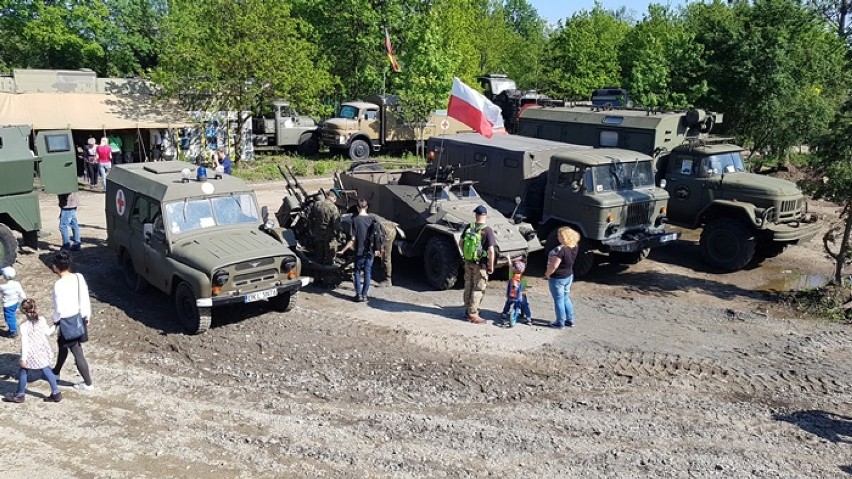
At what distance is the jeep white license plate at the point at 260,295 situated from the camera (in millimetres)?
9758

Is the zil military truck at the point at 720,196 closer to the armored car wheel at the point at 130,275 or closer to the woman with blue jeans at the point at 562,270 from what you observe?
the woman with blue jeans at the point at 562,270

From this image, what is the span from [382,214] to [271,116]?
51.8 feet

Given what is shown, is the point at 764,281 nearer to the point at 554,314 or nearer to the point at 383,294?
the point at 554,314

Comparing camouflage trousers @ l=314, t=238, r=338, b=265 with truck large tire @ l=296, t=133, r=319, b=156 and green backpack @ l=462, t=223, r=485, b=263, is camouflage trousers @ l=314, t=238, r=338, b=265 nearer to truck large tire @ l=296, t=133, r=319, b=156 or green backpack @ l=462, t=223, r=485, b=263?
green backpack @ l=462, t=223, r=485, b=263

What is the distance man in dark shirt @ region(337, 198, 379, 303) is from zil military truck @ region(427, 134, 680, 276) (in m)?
2.27

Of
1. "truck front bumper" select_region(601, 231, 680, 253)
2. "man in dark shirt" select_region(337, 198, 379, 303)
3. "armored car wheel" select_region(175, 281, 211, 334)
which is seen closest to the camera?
"armored car wheel" select_region(175, 281, 211, 334)

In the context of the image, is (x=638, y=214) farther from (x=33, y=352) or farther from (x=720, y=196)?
(x=33, y=352)

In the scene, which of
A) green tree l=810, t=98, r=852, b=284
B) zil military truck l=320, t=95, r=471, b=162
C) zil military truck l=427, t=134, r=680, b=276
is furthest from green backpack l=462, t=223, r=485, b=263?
zil military truck l=320, t=95, r=471, b=162

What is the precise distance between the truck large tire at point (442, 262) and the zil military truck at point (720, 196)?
4669 mm

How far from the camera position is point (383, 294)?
1206 cm

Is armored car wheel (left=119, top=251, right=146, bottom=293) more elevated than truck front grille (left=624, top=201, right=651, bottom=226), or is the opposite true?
truck front grille (left=624, top=201, right=651, bottom=226)

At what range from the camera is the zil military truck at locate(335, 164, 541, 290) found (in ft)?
39.8

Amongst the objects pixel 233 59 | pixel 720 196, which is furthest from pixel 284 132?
pixel 720 196

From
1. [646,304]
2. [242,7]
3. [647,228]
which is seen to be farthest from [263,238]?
[242,7]
